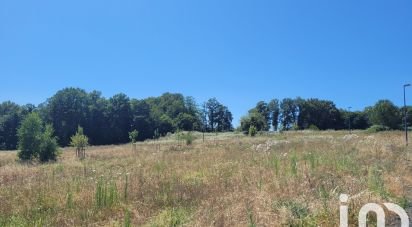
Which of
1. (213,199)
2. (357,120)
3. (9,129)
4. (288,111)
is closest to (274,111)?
(288,111)

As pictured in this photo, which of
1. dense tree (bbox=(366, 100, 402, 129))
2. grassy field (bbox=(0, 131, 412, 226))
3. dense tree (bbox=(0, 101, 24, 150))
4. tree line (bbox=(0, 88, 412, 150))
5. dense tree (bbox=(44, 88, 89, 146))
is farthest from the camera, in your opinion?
dense tree (bbox=(0, 101, 24, 150))

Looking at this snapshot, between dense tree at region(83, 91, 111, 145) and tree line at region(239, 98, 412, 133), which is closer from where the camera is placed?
dense tree at region(83, 91, 111, 145)

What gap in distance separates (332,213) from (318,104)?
11455 centimetres

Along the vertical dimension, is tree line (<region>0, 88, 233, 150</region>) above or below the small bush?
above

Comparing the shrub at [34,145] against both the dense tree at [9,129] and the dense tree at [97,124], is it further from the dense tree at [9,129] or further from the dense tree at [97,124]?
the dense tree at [9,129]

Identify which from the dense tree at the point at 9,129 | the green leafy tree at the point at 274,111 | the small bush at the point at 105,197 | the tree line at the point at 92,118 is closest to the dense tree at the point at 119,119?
the tree line at the point at 92,118

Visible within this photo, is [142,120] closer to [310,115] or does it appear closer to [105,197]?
[310,115]

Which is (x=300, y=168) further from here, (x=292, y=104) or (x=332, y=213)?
Answer: (x=292, y=104)

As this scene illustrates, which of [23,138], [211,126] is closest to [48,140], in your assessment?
[23,138]

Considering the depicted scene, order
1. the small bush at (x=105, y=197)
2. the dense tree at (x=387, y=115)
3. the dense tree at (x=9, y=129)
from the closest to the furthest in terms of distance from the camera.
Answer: the small bush at (x=105, y=197)
the dense tree at (x=387, y=115)
the dense tree at (x=9, y=129)

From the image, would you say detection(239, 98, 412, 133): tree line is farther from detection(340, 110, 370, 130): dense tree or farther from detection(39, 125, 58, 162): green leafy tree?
detection(39, 125, 58, 162): green leafy tree

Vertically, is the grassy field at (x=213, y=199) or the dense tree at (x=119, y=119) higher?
the dense tree at (x=119, y=119)

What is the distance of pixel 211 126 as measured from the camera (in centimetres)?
12100

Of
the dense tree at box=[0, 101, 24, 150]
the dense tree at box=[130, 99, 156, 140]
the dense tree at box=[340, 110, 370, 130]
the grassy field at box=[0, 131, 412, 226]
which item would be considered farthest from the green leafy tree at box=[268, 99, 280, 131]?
the grassy field at box=[0, 131, 412, 226]
